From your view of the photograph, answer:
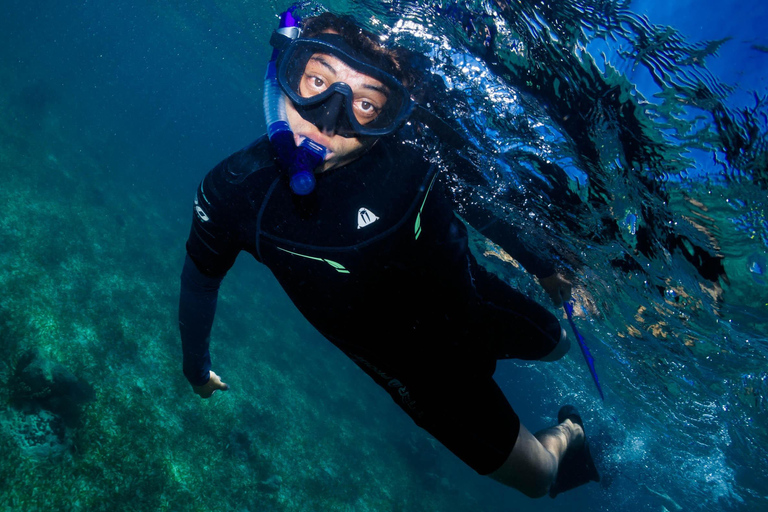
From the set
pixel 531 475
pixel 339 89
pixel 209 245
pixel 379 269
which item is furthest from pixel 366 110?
pixel 531 475

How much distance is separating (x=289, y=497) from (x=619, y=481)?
47280mm

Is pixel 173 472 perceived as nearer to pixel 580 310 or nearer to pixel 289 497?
pixel 289 497

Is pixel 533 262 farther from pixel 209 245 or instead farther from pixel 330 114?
pixel 209 245

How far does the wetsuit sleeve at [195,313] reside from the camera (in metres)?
2.84

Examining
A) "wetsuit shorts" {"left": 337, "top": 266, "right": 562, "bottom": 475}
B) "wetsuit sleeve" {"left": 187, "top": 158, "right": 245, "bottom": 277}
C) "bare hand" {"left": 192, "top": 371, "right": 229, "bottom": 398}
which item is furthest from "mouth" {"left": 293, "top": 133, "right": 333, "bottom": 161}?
"bare hand" {"left": 192, "top": 371, "right": 229, "bottom": 398}

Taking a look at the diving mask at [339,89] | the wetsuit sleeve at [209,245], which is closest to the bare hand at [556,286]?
the diving mask at [339,89]

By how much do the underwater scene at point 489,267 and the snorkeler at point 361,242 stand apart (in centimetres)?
316

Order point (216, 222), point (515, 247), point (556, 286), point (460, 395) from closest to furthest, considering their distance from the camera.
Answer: point (216, 222)
point (460, 395)
point (515, 247)
point (556, 286)

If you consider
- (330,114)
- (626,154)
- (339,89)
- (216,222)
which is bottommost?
(216,222)

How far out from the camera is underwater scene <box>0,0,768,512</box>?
425cm

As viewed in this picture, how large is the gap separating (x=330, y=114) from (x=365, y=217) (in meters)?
0.71

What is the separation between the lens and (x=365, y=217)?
240 cm

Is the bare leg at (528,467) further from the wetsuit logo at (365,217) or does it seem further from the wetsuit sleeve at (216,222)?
the wetsuit sleeve at (216,222)

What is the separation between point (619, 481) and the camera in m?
42.0
